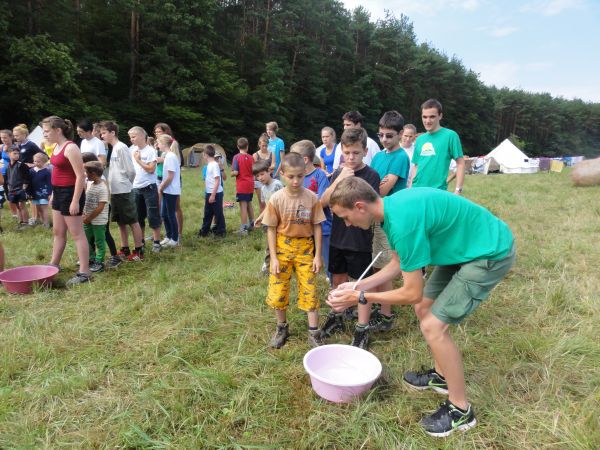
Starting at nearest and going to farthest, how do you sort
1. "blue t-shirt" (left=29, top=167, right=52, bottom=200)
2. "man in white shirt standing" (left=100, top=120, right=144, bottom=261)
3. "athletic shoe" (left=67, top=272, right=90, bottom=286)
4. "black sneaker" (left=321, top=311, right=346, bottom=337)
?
"black sneaker" (left=321, top=311, right=346, bottom=337) < "athletic shoe" (left=67, top=272, right=90, bottom=286) < "man in white shirt standing" (left=100, top=120, right=144, bottom=261) < "blue t-shirt" (left=29, top=167, right=52, bottom=200)

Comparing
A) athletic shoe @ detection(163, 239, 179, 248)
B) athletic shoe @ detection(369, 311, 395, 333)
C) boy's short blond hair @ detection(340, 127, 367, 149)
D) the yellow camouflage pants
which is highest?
boy's short blond hair @ detection(340, 127, 367, 149)

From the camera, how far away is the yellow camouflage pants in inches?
124

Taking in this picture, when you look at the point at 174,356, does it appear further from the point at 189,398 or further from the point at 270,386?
the point at 270,386

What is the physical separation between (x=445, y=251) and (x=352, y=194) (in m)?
0.63

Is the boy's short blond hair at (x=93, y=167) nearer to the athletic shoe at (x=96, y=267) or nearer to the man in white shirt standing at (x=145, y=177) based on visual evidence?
the man in white shirt standing at (x=145, y=177)

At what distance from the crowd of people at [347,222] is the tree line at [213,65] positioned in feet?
47.7

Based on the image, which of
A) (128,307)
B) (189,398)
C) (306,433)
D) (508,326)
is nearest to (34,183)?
(128,307)

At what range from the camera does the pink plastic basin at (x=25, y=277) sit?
13.8 ft

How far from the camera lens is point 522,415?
7.77 ft

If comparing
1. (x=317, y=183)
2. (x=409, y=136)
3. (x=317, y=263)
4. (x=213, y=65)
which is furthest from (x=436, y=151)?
(x=213, y=65)


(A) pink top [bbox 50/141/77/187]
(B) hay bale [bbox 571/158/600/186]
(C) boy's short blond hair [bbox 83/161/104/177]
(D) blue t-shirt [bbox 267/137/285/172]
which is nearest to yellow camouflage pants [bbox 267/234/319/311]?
(A) pink top [bbox 50/141/77/187]

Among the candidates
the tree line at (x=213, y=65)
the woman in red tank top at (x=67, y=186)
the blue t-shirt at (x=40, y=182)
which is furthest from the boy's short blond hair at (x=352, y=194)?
the tree line at (x=213, y=65)

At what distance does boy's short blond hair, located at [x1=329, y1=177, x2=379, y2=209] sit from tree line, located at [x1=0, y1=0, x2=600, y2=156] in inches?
807

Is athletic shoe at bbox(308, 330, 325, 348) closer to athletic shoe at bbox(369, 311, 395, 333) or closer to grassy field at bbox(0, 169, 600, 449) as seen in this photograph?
grassy field at bbox(0, 169, 600, 449)
